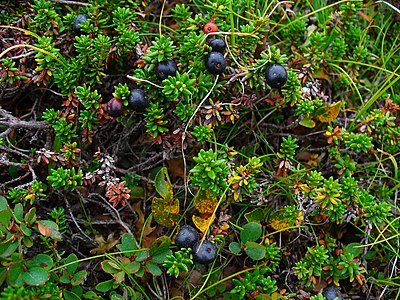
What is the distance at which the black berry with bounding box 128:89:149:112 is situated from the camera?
8.23 feet

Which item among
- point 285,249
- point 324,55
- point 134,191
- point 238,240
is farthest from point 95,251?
point 324,55

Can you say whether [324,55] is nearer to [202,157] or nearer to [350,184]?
[350,184]

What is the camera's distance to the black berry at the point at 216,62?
2.52 metres

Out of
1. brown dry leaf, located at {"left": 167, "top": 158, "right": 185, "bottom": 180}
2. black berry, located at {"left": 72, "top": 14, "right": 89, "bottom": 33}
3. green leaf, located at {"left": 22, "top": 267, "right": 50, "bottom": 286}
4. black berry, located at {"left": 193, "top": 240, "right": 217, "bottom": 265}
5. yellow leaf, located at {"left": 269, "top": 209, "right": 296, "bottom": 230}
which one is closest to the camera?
green leaf, located at {"left": 22, "top": 267, "right": 50, "bottom": 286}

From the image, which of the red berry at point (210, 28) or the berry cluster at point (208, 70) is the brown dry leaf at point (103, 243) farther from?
the red berry at point (210, 28)

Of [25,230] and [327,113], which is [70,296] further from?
[327,113]

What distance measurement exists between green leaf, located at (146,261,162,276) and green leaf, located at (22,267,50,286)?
1.73ft

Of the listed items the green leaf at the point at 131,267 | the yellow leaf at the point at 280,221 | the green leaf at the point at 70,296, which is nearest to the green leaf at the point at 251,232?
the yellow leaf at the point at 280,221

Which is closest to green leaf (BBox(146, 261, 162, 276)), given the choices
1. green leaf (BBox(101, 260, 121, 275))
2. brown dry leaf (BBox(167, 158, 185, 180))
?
green leaf (BBox(101, 260, 121, 275))

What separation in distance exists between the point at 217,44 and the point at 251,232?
1.07 m

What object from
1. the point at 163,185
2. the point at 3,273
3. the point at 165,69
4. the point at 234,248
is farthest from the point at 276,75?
the point at 3,273

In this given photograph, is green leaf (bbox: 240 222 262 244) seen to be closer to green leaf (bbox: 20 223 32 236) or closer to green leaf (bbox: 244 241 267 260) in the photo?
green leaf (bbox: 244 241 267 260)

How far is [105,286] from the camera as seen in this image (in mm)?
2402

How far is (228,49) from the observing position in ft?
8.63
